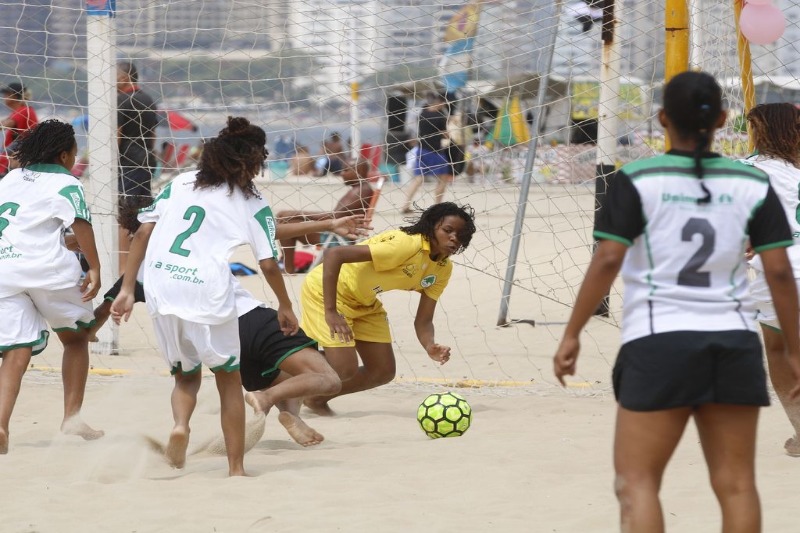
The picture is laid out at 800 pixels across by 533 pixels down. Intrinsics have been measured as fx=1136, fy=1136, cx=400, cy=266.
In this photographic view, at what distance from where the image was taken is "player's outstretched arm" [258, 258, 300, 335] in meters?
4.29

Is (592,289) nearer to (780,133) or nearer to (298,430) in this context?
(780,133)

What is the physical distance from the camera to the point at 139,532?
3.77 meters

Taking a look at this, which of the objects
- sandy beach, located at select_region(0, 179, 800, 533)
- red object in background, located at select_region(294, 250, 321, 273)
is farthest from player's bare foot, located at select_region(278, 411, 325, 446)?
red object in background, located at select_region(294, 250, 321, 273)

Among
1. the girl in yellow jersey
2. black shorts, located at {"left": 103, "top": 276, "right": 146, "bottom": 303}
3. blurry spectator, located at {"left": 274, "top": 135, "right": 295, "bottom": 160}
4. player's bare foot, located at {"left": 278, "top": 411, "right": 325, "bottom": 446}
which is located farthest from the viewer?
blurry spectator, located at {"left": 274, "top": 135, "right": 295, "bottom": 160}

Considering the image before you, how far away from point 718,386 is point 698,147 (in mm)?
608

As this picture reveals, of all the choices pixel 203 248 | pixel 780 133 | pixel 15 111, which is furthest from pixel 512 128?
pixel 203 248

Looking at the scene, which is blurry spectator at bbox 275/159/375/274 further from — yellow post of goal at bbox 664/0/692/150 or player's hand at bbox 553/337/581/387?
player's hand at bbox 553/337/581/387

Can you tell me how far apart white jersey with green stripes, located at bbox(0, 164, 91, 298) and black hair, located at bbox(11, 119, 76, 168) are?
0.05m

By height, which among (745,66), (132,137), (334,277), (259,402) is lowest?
(259,402)

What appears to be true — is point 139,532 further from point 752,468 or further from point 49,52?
point 49,52

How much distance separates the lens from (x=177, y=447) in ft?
15.1

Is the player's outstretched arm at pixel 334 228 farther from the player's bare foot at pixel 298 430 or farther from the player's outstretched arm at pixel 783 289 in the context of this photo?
the player's outstretched arm at pixel 783 289

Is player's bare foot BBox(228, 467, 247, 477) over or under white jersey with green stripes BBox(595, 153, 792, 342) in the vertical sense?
under

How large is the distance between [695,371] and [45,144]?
132 inches
